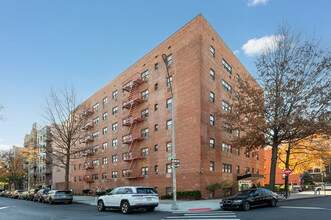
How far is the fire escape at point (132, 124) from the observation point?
3747 centimetres

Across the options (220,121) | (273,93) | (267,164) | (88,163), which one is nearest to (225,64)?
(220,121)

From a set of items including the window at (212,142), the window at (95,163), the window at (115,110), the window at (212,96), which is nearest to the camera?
the window at (212,142)

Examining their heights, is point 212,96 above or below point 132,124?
above

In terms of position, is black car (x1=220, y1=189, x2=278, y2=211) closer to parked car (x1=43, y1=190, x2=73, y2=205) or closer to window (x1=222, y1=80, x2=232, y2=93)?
parked car (x1=43, y1=190, x2=73, y2=205)

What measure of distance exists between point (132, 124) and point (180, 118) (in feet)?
33.8

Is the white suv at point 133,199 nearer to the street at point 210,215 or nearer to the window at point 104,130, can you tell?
the street at point 210,215

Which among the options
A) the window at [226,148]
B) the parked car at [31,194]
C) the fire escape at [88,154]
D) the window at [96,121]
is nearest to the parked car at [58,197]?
the parked car at [31,194]

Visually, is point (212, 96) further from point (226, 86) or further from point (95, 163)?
point (95, 163)

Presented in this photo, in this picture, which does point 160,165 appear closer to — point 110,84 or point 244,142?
point 244,142

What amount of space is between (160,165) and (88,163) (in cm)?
2316

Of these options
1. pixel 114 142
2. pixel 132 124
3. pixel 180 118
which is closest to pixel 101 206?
pixel 180 118

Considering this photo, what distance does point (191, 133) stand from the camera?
96.7ft

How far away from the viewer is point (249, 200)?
16.6 m

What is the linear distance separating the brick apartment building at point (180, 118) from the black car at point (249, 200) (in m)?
10.1
